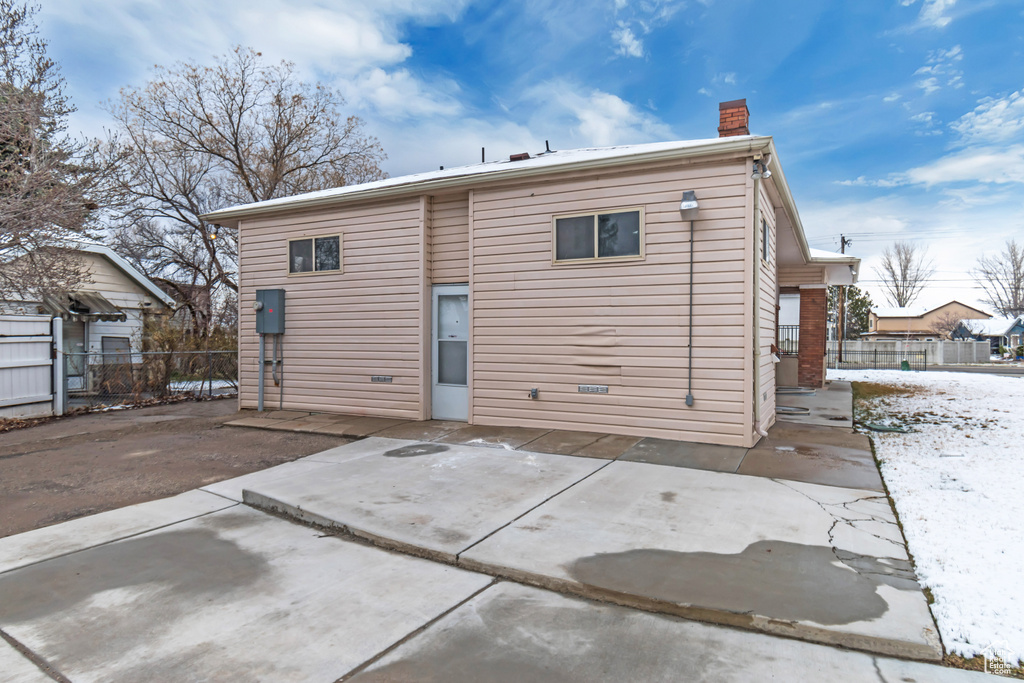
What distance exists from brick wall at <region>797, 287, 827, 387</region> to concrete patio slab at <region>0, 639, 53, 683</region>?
14.3m

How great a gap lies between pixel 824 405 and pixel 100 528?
1057cm

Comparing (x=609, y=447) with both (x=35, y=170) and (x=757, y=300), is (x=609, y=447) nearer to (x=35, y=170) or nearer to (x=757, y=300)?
(x=757, y=300)

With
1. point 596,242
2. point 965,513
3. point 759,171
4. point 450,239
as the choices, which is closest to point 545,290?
point 596,242

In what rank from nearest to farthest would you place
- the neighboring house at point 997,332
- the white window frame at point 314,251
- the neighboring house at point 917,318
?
the white window frame at point 314,251
the neighboring house at point 997,332
the neighboring house at point 917,318

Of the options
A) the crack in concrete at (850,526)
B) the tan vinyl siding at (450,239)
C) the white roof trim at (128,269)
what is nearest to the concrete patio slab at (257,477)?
the tan vinyl siding at (450,239)

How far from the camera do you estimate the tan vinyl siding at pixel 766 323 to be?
663 centimetres

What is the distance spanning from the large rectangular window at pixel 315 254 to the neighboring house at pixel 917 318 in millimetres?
51789

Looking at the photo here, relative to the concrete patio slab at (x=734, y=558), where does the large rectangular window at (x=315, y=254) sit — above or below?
above

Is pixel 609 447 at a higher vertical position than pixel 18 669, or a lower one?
higher

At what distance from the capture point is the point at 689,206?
19.7 feet

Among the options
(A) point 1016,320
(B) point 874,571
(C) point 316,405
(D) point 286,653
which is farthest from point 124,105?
(A) point 1016,320

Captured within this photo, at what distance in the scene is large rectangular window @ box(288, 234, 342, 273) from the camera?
29.0ft

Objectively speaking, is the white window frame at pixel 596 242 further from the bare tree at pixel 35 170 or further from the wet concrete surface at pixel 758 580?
the bare tree at pixel 35 170

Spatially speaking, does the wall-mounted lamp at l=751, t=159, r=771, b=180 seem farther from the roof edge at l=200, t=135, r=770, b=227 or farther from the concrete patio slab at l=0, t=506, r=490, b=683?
the concrete patio slab at l=0, t=506, r=490, b=683
